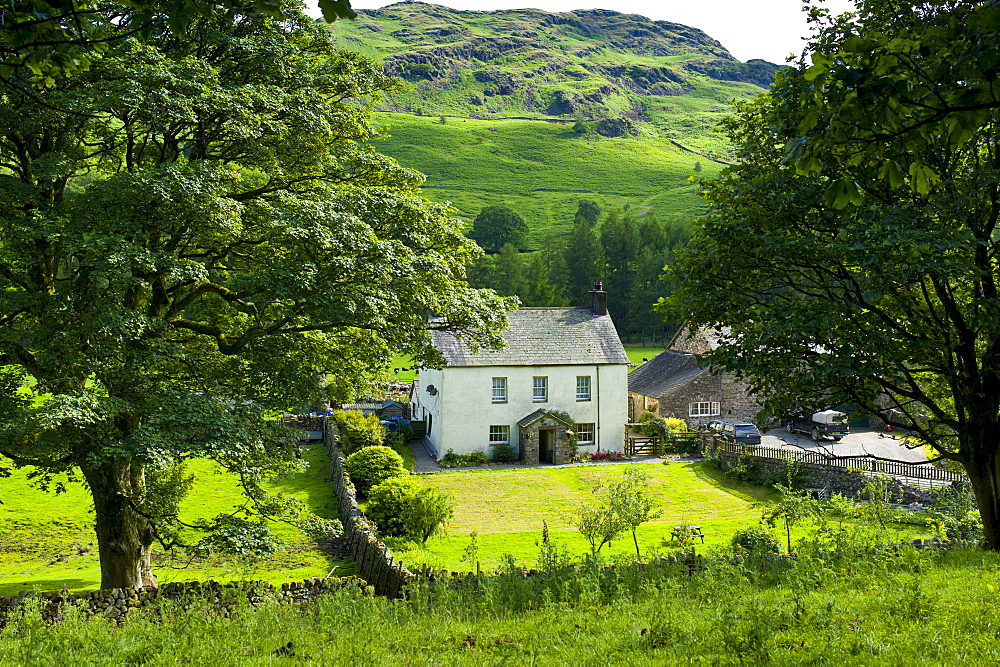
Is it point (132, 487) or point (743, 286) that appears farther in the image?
point (132, 487)

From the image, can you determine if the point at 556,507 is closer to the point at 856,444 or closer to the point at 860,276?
the point at 860,276

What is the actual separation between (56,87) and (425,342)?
849 cm

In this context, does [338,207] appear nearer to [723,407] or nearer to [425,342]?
[425,342]

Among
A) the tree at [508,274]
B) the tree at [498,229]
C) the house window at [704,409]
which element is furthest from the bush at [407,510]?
the tree at [498,229]

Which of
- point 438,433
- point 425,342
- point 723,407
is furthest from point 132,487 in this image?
point 723,407

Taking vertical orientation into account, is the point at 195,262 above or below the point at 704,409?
above

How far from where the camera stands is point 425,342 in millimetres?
15750

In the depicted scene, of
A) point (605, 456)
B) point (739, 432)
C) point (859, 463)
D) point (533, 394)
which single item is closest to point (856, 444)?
point (739, 432)

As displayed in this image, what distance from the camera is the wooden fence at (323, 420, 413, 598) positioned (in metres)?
14.0

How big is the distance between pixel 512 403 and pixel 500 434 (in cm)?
178

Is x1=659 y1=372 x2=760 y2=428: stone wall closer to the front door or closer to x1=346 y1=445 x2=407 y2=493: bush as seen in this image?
the front door

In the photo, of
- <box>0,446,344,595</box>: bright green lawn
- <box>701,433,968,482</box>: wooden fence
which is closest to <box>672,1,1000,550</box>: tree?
<box>0,446,344,595</box>: bright green lawn

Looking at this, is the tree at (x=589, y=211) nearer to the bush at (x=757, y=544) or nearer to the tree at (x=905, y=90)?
the bush at (x=757, y=544)

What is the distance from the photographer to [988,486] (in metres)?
12.6
